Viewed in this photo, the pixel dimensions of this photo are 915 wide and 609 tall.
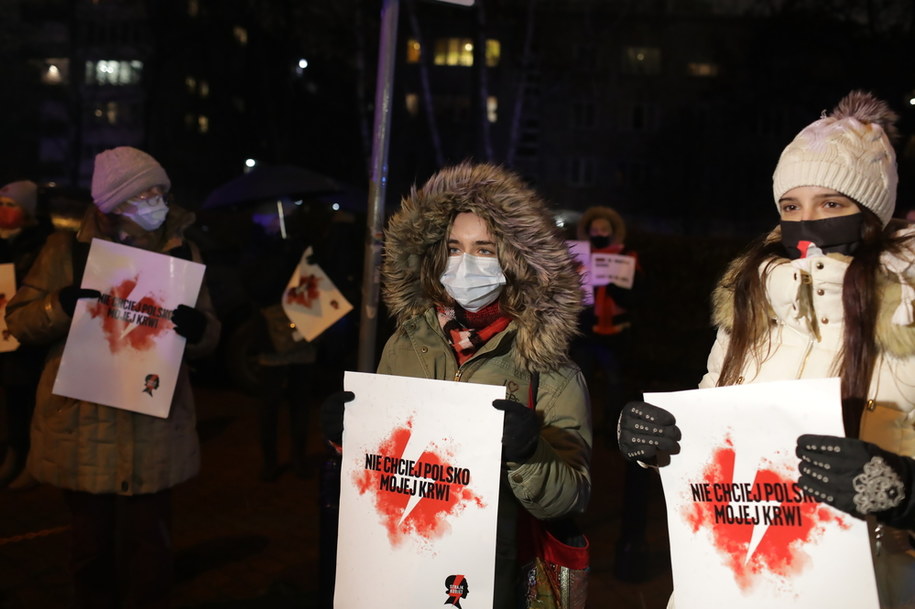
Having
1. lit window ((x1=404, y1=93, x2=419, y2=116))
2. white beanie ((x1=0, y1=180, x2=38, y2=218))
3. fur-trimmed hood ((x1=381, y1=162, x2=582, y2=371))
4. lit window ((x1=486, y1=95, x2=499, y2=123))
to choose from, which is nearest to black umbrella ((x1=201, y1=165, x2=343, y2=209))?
white beanie ((x1=0, y1=180, x2=38, y2=218))

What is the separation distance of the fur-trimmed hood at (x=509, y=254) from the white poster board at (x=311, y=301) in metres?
3.90

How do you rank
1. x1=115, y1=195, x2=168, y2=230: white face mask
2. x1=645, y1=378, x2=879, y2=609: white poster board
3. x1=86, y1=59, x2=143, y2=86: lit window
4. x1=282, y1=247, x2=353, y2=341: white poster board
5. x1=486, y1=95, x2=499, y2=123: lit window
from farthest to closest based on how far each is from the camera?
x1=486, y1=95, x2=499, y2=123: lit window → x1=86, y1=59, x2=143, y2=86: lit window → x1=282, y1=247, x2=353, y2=341: white poster board → x1=115, y1=195, x2=168, y2=230: white face mask → x1=645, y1=378, x2=879, y2=609: white poster board

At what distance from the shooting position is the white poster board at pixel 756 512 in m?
2.02

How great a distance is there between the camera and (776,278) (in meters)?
2.37

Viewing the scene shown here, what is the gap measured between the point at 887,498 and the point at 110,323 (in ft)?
10.4

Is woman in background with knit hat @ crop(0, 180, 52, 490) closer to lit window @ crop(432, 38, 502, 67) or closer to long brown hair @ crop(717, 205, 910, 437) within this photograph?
long brown hair @ crop(717, 205, 910, 437)

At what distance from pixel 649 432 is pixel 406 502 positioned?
27.8 inches

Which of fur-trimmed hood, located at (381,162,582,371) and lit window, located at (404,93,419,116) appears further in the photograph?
Result: lit window, located at (404,93,419,116)

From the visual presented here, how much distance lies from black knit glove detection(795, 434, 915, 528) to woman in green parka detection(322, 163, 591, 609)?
0.71 metres

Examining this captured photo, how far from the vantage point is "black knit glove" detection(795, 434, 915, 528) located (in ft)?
6.18

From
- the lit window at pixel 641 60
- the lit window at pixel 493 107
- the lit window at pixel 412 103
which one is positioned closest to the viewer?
the lit window at pixel 493 107

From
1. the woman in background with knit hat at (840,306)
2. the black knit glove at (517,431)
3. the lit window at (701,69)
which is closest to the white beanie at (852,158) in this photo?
the woman in background with knit hat at (840,306)

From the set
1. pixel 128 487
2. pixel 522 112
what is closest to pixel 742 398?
pixel 128 487

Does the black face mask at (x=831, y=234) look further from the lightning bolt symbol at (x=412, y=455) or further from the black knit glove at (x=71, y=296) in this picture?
the black knit glove at (x=71, y=296)
